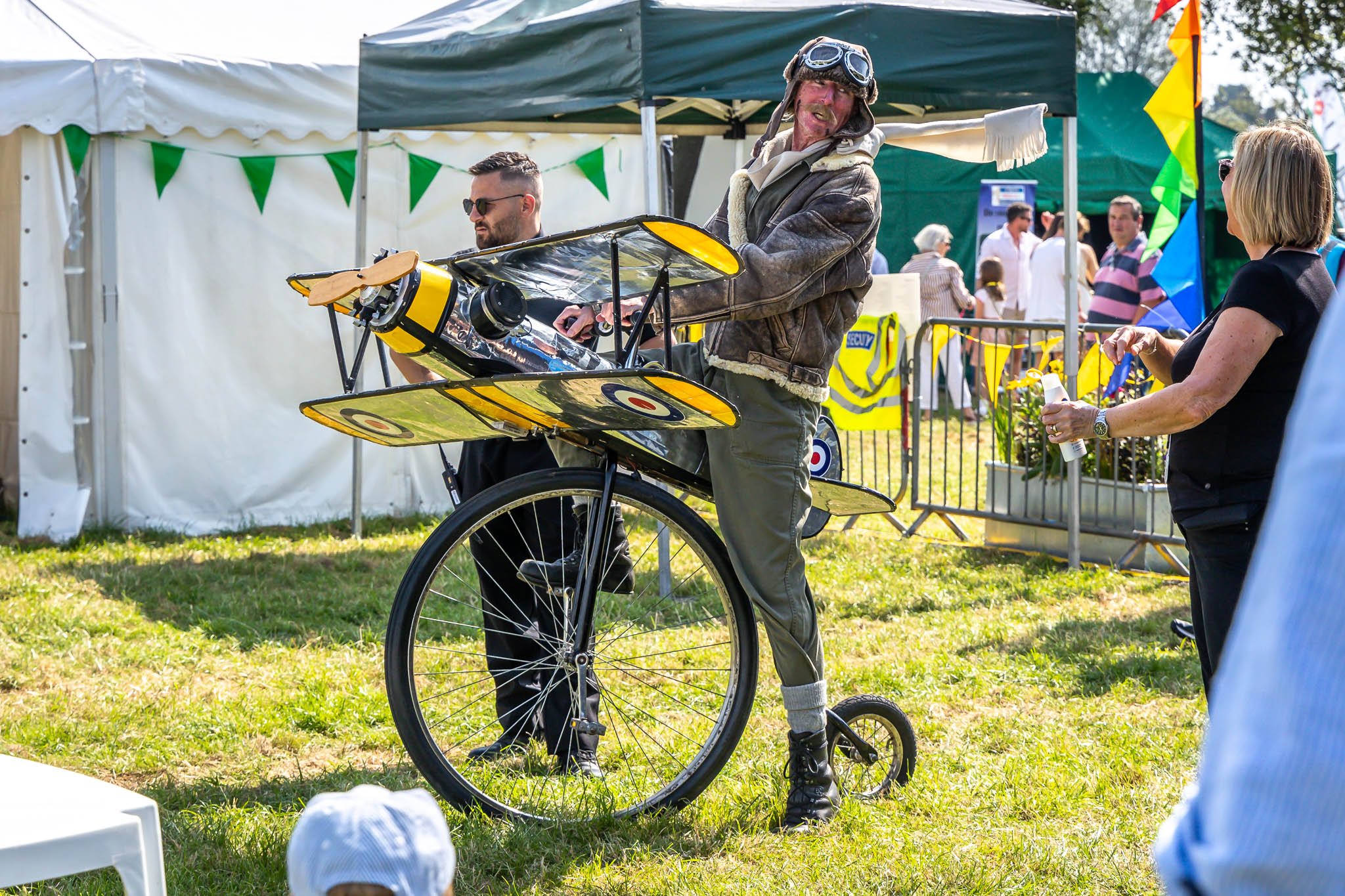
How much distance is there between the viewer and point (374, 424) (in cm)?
322

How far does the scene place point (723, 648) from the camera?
5305mm

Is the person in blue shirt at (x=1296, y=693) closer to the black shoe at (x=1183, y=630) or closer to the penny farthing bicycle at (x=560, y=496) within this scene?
the penny farthing bicycle at (x=560, y=496)

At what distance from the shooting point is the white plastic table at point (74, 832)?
197 cm

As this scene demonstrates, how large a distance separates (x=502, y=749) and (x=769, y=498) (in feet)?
3.99

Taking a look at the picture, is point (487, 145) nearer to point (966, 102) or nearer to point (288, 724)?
point (966, 102)

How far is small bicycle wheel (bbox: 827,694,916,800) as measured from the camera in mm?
3500

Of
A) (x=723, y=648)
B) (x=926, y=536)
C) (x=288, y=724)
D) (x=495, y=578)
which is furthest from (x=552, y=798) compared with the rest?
(x=926, y=536)

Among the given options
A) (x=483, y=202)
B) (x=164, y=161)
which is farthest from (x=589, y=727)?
(x=164, y=161)

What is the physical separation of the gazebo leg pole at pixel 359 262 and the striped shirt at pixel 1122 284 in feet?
19.0

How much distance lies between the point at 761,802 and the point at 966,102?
12.6ft

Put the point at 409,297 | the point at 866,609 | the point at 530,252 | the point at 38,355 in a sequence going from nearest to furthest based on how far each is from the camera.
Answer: the point at 409,297
the point at 530,252
the point at 866,609
the point at 38,355

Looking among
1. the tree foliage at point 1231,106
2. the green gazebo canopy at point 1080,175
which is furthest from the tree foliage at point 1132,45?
the green gazebo canopy at point 1080,175

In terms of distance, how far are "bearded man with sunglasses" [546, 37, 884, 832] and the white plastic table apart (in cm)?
131

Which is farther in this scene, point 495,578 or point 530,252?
point 495,578
